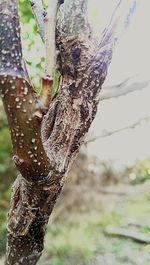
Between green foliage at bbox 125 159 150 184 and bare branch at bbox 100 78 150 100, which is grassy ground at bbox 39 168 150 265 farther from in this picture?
bare branch at bbox 100 78 150 100

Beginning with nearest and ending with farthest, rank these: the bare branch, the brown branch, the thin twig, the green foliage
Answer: the thin twig
the bare branch
the brown branch
the green foliage

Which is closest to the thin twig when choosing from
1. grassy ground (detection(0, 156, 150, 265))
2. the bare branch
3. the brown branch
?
the bare branch

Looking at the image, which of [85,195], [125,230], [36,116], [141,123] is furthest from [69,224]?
[36,116]

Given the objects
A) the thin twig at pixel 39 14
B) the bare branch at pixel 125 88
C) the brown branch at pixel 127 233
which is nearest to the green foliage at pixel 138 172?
the brown branch at pixel 127 233

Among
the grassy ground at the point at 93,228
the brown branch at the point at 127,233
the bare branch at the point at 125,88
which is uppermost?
the bare branch at the point at 125,88

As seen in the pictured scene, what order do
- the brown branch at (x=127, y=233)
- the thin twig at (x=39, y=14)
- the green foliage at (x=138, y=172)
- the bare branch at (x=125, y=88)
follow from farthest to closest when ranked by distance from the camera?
1. the green foliage at (x=138, y=172)
2. the brown branch at (x=127, y=233)
3. the bare branch at (x=125, y=88)
4. the thin twig at (x=39, y=14)

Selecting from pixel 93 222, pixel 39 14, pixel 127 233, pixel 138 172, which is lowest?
pixel 127 233

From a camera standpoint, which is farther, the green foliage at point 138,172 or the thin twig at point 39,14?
the green foliage at point 138,172

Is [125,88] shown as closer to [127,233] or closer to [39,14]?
[127,233]

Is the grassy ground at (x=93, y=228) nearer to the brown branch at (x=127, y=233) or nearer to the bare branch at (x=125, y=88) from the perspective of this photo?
the brown branch at (x=127, y=233)

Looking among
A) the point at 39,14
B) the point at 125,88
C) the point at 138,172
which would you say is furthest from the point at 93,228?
the point at 39,14

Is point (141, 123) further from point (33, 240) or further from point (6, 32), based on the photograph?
point (6, 32)
